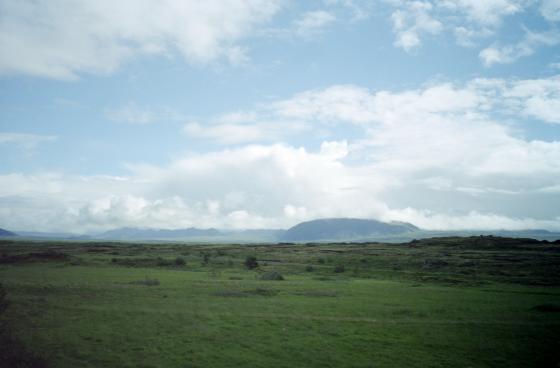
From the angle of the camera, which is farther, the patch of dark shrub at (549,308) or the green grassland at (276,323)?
the patch of dark shrub at (549,308)

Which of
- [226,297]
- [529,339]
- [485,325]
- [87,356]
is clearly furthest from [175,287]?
[529,339]

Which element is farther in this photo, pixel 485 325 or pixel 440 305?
pixel 440 305

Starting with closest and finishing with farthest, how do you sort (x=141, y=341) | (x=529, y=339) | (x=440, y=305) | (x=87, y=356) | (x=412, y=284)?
(x=87, y=356) → (x=141, y=341) → (x=529, y=339) → (x=440, y=305) → (x=412, y=284)

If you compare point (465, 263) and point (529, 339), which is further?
point (465, 263)

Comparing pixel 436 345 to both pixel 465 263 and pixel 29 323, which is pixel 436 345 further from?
pixel 465 263

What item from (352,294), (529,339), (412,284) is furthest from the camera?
(412,284)

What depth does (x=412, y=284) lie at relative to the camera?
5353 cm

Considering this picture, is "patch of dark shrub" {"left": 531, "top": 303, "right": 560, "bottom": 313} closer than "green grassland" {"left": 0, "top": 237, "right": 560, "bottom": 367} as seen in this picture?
No

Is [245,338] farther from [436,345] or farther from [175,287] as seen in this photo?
[175,287]

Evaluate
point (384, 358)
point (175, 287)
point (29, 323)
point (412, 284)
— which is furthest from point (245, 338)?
point (412, 284)

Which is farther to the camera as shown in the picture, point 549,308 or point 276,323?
point 549,308

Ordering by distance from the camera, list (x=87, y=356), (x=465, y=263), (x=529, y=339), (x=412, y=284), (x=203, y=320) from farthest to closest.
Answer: (x=465, y=263) → (x=412, y=284) → (x=203, y=320) → (x=529, y=339) → (x=87, y=356)

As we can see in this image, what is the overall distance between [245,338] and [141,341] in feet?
21.6

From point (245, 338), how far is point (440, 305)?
21974mm
